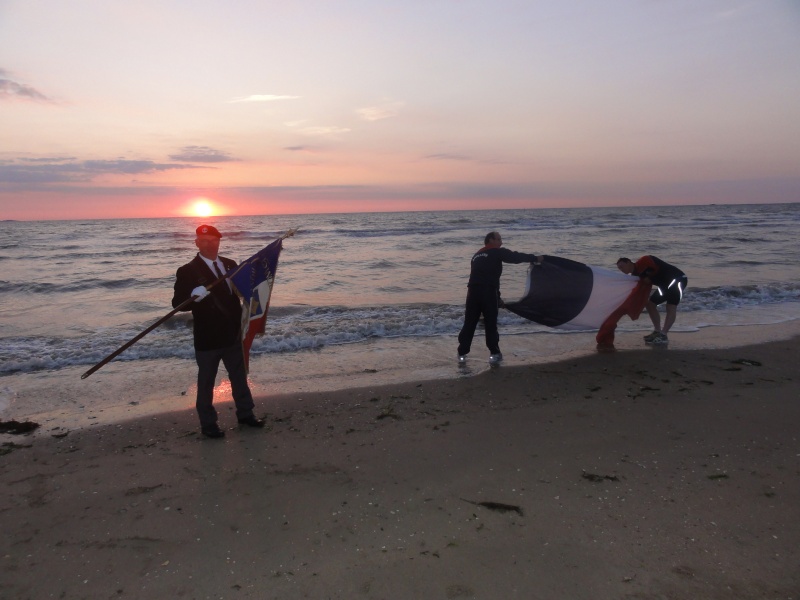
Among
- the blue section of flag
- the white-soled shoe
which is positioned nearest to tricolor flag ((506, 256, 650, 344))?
the white-soled shoe

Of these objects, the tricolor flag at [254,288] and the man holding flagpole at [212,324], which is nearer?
the man holding flagpole at [212,324]

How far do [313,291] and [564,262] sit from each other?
8407 millimetres

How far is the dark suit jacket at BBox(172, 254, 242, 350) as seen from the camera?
4723 mm

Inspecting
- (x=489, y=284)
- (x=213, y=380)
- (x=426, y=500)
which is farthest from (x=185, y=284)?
(x=489, y=284)

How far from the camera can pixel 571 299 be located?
797 centimetres

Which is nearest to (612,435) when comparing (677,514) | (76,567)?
(677,514)

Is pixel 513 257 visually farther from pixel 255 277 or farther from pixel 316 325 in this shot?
pixel 316 325

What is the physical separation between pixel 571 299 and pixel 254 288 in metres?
4.92

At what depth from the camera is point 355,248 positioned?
2908 centimetres

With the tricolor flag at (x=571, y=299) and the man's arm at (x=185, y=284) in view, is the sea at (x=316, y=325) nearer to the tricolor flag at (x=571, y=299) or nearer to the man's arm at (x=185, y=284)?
the tricolor flag at (x=571, y=299)

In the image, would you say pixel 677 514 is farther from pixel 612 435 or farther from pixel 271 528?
pixel 271 528

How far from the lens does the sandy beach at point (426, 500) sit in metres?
2.92

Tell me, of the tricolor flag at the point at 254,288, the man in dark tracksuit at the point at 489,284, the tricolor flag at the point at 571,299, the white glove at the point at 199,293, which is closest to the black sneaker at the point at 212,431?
the tricolor flag at the point at 254,288

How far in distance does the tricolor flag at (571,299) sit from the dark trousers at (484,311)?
767 millimetres
